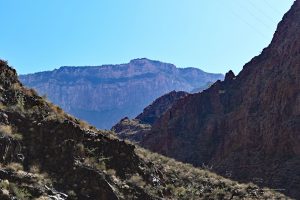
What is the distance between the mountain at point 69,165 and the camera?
19.8 m

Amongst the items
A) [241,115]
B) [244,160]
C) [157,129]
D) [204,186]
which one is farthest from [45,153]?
[157,129]

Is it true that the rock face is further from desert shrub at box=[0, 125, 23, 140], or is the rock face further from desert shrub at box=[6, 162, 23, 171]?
desert shrub at box=[6, 162, 23, 171]

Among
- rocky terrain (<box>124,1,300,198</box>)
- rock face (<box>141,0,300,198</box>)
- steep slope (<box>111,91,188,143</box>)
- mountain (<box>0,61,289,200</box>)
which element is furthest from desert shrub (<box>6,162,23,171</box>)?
steep slope (<box>111,91,188,143</box>)

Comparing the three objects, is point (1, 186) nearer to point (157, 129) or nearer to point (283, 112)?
point (283, 112)

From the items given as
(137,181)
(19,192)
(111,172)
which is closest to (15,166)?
(19,192)

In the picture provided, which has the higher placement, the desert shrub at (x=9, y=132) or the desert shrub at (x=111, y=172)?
the desert shrub at (x=9, y=132)

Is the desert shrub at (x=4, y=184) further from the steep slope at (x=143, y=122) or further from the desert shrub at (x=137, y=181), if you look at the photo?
the steep slope at (x=143, y=122)

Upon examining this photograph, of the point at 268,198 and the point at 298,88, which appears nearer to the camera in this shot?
the point at 268,198

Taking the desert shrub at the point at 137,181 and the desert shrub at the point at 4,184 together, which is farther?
the desert shrub at the point at 137,181

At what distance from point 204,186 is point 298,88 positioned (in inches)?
1510

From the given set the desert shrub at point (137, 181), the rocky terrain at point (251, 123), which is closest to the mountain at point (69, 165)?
the desert shrub at point (137, 181)

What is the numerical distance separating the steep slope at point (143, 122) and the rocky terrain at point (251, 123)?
13149 millimetres

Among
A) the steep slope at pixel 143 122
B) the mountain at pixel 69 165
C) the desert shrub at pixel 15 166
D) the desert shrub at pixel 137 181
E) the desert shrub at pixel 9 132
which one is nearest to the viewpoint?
the desert shrub at pixel 15 166

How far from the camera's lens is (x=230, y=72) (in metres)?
87.0
